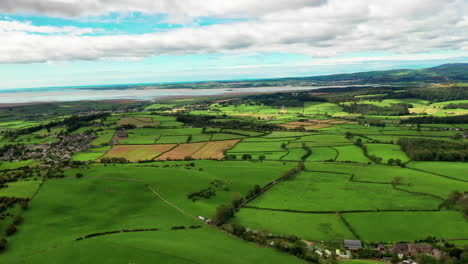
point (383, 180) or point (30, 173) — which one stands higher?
point (30, 173)

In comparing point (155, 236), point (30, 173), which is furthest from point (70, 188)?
point (155, 236)

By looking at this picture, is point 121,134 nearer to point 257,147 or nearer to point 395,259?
point 257,147

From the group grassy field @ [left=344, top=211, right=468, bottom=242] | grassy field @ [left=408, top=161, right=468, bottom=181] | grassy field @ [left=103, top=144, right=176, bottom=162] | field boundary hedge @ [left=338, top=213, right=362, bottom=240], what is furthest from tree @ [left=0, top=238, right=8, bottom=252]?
grassy field @ [left=408, top=161, right=468, bottom=181]

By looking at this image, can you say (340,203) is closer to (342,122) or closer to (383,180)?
(383,180)

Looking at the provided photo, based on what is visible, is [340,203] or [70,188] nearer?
[340,203]

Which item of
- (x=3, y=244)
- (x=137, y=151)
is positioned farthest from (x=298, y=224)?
(x=137, y=151)

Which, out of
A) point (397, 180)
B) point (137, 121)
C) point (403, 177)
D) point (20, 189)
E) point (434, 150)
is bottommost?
point (403, 177)

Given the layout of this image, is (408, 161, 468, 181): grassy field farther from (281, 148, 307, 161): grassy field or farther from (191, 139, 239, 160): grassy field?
(191, 139, 239, 160): grassy field

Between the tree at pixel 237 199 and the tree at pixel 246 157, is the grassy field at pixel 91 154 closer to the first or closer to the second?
the tree at pixel 246 157
